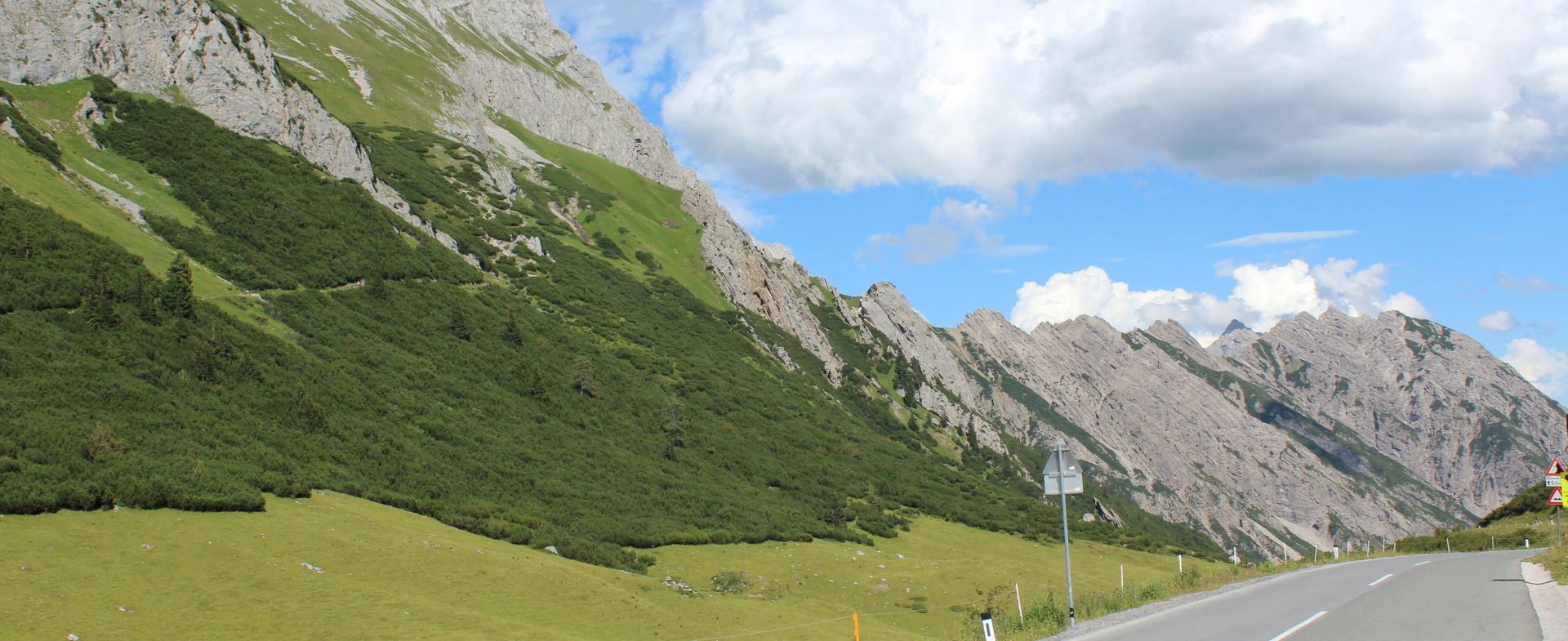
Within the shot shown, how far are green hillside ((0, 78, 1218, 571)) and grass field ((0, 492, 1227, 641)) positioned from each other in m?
2.86

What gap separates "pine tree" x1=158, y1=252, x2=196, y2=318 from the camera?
148 feet

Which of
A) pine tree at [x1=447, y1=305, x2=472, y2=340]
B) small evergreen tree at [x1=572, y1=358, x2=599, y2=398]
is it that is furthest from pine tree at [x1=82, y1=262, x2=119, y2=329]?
small evergreen tree at [x1=572, y1=358, x2=599, y2=398]

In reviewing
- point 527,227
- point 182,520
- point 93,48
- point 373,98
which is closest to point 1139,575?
point 182,520

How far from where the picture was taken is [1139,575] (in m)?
66.1

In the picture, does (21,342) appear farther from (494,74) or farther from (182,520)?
(494,74)

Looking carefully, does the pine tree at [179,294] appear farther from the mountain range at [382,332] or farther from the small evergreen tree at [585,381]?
the small evergreen tree at [585,381]

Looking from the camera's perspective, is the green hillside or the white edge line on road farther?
the green hillside

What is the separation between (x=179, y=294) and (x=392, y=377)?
1339 cm

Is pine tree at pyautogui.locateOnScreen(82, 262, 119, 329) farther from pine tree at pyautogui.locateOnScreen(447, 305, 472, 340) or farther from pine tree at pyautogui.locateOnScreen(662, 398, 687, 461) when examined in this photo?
pine tree at pyautogui.locateOnScreen(662, 398, 687, 461)

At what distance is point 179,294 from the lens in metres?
45.5

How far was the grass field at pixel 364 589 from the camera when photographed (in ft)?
74.4

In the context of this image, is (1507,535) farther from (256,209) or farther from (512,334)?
(256,209)

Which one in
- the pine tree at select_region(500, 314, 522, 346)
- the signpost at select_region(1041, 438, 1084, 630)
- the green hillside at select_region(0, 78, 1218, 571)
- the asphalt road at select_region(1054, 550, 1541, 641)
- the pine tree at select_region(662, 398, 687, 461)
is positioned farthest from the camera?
the pine tree at select_region(500, 314, 522, 346)

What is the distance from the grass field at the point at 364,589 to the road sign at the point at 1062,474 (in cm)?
490
